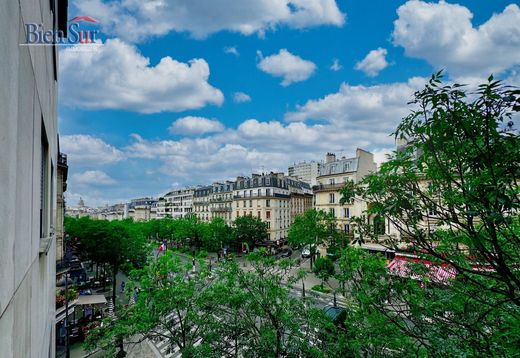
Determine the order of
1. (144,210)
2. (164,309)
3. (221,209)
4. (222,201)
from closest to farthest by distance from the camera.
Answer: (164,309) → (221,209) → (222,201) → (144,210)

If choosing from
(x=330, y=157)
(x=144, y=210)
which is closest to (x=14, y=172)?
(x=330, y=157)

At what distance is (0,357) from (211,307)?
928 centimetres

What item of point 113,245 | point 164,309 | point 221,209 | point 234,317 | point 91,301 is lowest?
point 91,301

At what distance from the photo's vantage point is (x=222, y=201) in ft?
213

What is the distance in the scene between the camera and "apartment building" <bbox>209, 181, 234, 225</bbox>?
62.9 metres

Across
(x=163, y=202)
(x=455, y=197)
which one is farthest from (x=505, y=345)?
(x=163, y=202)

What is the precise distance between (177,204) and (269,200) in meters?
49.7

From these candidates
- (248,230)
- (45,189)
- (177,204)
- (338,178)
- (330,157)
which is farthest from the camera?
(177,204)

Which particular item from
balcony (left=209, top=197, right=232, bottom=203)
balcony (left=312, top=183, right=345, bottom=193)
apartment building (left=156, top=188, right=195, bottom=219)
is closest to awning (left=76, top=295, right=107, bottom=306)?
balcony (left=312, top=183, right=345, bottom=193)

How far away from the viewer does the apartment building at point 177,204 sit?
9069 cm

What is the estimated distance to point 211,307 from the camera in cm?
1053

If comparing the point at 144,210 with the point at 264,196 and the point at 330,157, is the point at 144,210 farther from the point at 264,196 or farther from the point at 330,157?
the point at 330,157

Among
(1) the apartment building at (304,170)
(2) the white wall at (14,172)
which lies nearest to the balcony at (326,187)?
(2) the white wall at (14,172)

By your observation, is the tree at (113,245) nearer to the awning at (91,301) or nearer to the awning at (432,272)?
the awning at (91,301)
